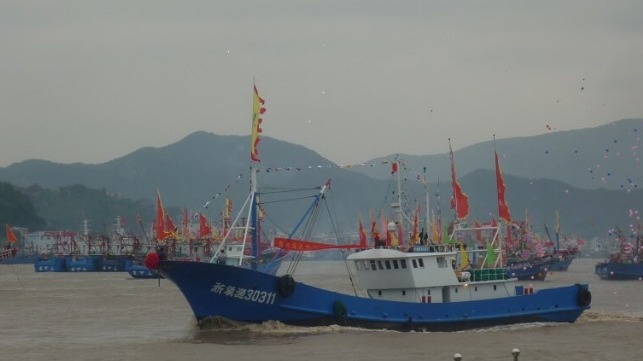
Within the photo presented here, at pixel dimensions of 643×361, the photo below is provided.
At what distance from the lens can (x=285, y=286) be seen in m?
48.8

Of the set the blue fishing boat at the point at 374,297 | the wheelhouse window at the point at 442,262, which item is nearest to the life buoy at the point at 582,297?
the blue fishing boat at the point at 374,297

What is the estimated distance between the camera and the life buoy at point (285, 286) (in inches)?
1918

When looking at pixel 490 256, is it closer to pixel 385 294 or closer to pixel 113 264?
pixel 385 294

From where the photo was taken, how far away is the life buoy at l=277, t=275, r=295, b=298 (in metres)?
48.7

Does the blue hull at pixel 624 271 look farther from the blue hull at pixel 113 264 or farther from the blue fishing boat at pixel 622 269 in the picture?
the blue hull at pixel 113 264

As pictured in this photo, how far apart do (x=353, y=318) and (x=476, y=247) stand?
41.5 feet

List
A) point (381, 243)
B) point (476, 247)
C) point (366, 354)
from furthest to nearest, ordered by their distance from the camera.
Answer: point (476, 247), point (381, 243), point (366, 354)

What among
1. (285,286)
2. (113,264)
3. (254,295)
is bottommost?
(254,295)

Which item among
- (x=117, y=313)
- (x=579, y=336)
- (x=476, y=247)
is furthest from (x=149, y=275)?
(x=579, y=336)

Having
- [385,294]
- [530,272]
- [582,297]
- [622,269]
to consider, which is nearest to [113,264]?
[530,272]

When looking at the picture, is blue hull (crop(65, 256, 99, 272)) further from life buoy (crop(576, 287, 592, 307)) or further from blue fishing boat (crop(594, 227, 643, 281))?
life buoy (crop(576, 287, 592, 307))

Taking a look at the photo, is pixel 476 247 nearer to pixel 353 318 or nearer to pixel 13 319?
pixel 353 318

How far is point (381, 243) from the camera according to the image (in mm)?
52594

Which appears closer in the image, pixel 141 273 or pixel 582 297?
pixel 582 297
